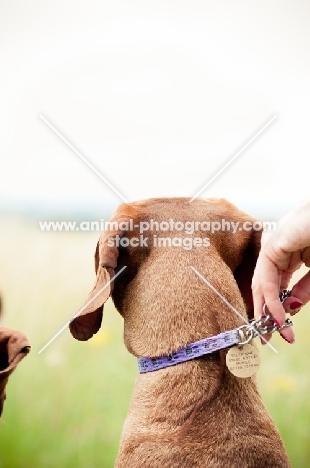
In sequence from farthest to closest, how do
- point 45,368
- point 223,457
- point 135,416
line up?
point 45,368
point 135,416
point 223,457

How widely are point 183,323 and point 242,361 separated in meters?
0.14

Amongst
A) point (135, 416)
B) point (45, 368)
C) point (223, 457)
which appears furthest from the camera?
point (45, 368)

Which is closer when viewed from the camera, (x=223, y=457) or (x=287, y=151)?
(x=223, y=457)

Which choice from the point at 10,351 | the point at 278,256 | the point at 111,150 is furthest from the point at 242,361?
the point at 111,150

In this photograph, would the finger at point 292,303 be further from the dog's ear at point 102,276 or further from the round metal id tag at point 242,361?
the dog's ear at point 102,276

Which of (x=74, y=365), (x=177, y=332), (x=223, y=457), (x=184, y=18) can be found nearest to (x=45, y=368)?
(x=74, y=365)

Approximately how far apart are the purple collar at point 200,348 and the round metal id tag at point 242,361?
0.02 meters

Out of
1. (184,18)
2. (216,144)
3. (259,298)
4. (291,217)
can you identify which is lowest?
(259,298)

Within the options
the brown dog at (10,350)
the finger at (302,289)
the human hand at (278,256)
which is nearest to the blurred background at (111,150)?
the brown dog at (10,350)

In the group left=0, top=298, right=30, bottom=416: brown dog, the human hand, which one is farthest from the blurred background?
the human hand

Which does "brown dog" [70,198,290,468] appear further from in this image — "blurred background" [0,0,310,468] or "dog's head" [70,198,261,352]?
"blurred background" [0,0,310,468]

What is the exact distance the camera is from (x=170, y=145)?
5.65ft

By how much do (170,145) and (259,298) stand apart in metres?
0.57

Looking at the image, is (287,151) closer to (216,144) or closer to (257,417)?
(216,144)
